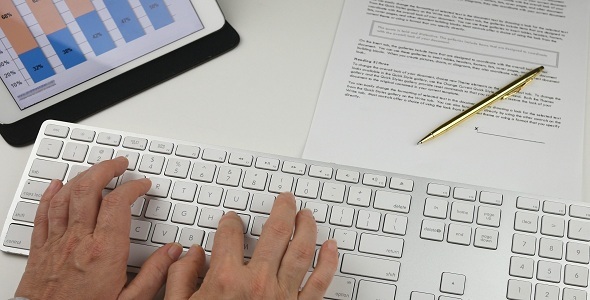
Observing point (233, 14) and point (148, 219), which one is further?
point (233, 14)

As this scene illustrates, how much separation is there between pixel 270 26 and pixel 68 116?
26cm

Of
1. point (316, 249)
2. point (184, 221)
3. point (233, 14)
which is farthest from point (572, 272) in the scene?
point (233, 14)

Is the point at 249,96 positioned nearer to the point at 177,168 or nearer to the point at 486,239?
the point at 177,168

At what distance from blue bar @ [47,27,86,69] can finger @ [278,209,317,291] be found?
325 mm

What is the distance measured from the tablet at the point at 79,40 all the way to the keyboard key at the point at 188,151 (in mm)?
122

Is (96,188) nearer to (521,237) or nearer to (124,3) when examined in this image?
(124,3)

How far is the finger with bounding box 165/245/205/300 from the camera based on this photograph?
2.06ft

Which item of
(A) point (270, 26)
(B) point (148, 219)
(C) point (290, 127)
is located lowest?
(B) point (148, 219)

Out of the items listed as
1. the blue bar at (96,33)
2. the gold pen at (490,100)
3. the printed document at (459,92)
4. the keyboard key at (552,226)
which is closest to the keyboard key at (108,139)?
the blue bar at (96,33)

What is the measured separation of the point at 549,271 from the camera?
638mm

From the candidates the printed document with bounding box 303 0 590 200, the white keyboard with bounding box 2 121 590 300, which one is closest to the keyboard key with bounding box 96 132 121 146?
the white keyboard with bounding box 2 121 590 300

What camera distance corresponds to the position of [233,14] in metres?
0.84

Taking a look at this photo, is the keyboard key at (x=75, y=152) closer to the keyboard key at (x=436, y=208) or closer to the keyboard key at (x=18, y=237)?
the keyboard key at (x=18, y=237)

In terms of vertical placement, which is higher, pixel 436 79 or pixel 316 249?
pixel 436 79
